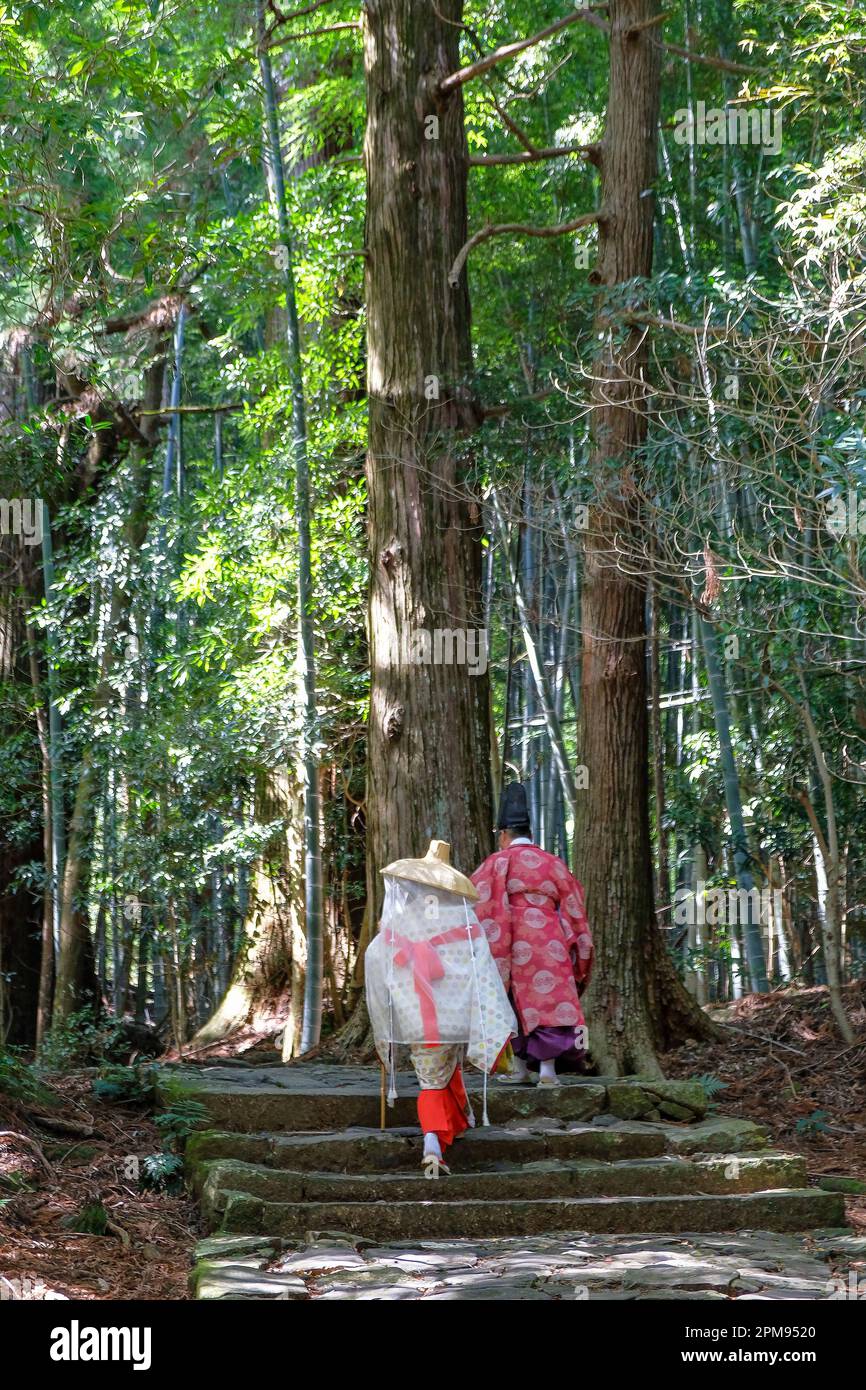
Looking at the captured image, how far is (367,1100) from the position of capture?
6.38 meters

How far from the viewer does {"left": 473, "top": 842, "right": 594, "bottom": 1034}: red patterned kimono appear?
674cm

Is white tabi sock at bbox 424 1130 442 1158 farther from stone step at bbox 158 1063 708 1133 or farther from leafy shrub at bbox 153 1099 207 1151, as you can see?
leafy shrub at bbox 153 1099 207 1151

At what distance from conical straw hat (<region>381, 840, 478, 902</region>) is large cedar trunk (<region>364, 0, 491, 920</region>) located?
71.0 inches

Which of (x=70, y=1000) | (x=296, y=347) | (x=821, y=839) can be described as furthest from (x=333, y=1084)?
(x=70, y=1000)

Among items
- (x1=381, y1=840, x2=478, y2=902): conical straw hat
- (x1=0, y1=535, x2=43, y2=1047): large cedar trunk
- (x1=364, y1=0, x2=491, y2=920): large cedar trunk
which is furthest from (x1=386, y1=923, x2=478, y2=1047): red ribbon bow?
(x1=0, y1=535, x2=43, y2=1047): large cedar trunk

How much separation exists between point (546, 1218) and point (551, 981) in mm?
1486

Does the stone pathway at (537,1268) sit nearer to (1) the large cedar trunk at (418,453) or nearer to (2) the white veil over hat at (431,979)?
(2) the white veil over hat at (431,979)

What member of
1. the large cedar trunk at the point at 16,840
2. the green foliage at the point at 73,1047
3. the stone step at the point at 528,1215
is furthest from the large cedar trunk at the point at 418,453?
the large cedar trunk at the point at 16,840

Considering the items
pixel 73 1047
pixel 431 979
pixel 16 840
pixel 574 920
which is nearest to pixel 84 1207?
pixel 431 979

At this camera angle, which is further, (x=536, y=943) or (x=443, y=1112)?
(x=536, y=943)

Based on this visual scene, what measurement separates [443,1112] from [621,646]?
127 inches

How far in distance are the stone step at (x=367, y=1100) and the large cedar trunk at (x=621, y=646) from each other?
1.13 m

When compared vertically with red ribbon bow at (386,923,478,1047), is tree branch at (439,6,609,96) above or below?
above

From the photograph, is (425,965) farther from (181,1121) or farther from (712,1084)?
(712,1084)
